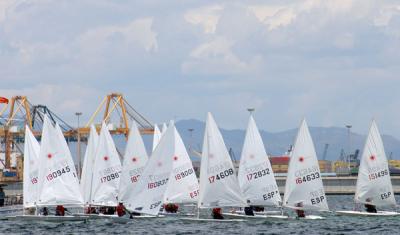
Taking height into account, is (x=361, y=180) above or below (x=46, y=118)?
below

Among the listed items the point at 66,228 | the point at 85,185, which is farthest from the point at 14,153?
the point at 66,228

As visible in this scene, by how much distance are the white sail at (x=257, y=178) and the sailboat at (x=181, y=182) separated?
5.04 m

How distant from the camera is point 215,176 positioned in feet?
242

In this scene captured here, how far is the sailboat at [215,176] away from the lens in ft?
240

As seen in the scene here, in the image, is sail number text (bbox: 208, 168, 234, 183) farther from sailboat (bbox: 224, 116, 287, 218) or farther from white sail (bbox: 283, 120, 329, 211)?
white sail (bbox: 283, 120, 329, 211)

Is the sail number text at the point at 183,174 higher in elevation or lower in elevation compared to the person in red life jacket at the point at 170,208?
higher

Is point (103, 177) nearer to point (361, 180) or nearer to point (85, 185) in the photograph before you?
point (85, 185)

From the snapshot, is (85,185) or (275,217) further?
(85,185)

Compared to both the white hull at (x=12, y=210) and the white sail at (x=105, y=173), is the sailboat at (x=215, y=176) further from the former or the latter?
the white hull at (x=12, y=210)

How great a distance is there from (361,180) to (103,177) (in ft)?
63.5

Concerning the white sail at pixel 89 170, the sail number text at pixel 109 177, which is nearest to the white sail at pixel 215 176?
the sail number text at pixel 109 177

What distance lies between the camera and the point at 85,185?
8625 cm

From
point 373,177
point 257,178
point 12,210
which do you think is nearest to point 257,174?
point 257,178

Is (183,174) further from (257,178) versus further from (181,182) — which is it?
(257,178)
